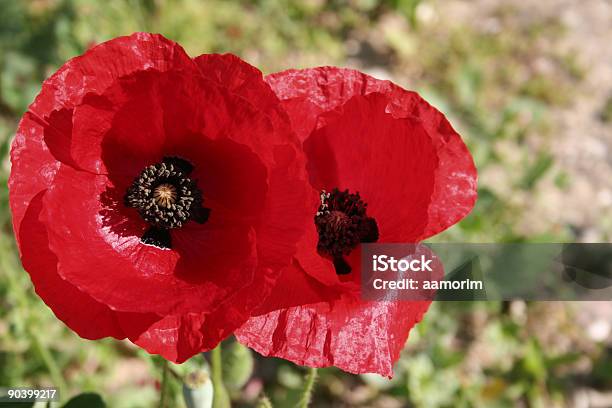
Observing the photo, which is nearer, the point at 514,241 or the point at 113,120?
the point at 113,120

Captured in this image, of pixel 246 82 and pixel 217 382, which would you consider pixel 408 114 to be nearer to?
pixel 246 82

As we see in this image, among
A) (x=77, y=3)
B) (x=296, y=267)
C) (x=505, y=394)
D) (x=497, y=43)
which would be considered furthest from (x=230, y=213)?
(x=497, y=43)

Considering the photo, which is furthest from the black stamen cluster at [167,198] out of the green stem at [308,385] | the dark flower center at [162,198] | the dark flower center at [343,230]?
the green stem at [308,385]

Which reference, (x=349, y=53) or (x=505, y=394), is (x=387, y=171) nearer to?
(x=505, y=394)

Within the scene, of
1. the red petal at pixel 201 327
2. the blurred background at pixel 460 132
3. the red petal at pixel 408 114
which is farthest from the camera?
the blurred background at pixel 460 132

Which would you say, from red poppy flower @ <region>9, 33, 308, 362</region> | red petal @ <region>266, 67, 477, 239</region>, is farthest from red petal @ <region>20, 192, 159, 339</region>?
red petal @ <region>266, 67, 477, 239</region>

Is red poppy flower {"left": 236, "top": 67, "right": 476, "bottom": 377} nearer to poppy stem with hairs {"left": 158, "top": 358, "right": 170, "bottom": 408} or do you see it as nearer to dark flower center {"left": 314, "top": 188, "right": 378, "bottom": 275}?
dark flower center {"left": 314, "top": 188, "right": 378, "bottom": 275}

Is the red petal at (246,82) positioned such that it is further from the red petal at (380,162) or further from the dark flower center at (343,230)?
the dark flower center at (343,230)
